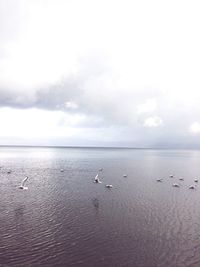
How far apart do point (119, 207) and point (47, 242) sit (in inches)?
824

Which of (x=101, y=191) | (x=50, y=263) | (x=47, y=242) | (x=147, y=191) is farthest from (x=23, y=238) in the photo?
(x=147, y=191)

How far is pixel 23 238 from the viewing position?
34.1 meters

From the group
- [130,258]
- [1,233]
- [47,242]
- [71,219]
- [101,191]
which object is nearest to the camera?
[130,258]

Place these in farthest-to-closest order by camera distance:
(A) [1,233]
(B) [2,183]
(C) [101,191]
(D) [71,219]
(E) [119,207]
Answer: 1. (B) [2,183]
2. (C) [101,191]
3. (E) [119,207]
4. (D) [71,219]
5. (A) [1,233]

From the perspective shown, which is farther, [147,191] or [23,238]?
[147,191]

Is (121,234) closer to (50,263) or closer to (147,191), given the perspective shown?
(50,263)

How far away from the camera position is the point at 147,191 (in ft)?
227

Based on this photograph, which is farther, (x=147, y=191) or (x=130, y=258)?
(x=147, y=191)

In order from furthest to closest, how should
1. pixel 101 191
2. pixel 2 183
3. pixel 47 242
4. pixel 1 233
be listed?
pixel 2 183 < pixel 101 191 < pixel 1 233 < pixel 47 242

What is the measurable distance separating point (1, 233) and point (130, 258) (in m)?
17.3

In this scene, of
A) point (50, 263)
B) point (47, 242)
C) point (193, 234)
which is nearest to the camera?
point (50, 263)

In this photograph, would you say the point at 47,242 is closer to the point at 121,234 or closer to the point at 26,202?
the point at 121,234

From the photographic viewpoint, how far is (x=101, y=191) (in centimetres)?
6669

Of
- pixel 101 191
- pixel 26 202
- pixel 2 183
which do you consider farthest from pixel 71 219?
pixel 2 183
